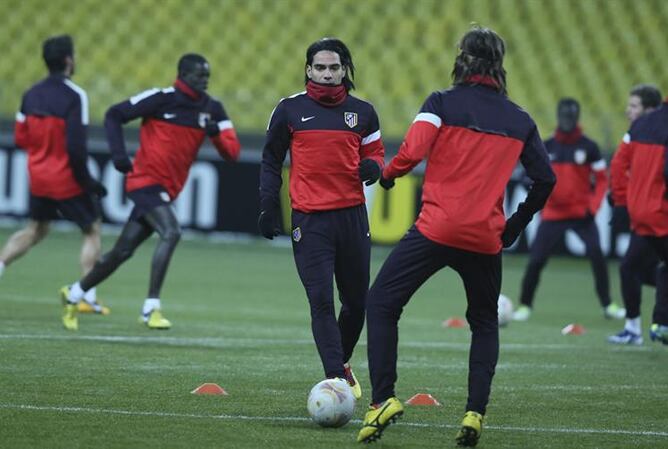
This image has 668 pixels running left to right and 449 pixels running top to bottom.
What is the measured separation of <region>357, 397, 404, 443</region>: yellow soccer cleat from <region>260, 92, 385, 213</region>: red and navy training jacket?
147 centimetres

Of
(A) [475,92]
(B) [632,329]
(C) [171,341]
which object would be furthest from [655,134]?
(A) [475,92]

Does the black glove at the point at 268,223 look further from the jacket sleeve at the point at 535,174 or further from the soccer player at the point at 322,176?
the jacket sleeve at the point at 535,174

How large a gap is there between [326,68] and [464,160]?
1420mm

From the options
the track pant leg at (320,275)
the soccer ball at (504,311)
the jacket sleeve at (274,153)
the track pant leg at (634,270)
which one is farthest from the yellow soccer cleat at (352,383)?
the soccer ball at (504,311)

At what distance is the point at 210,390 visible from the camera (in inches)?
337

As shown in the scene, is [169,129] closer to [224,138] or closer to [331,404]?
[224,138]

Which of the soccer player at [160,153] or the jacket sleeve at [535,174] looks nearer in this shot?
the jacket sleeve at [535,174]

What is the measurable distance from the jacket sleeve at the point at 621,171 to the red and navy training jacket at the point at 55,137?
4682 mm

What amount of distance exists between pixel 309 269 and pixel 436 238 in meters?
1.17

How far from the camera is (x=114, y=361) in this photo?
9.90m

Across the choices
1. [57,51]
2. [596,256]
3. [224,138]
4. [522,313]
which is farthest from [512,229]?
[596,256]

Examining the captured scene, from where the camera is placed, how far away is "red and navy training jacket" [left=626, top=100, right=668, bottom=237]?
11672mm

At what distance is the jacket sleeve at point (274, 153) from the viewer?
8.05 metres

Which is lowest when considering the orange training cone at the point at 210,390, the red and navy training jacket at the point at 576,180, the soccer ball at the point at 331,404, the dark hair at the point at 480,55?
the orange training cone at the point at 210,390
